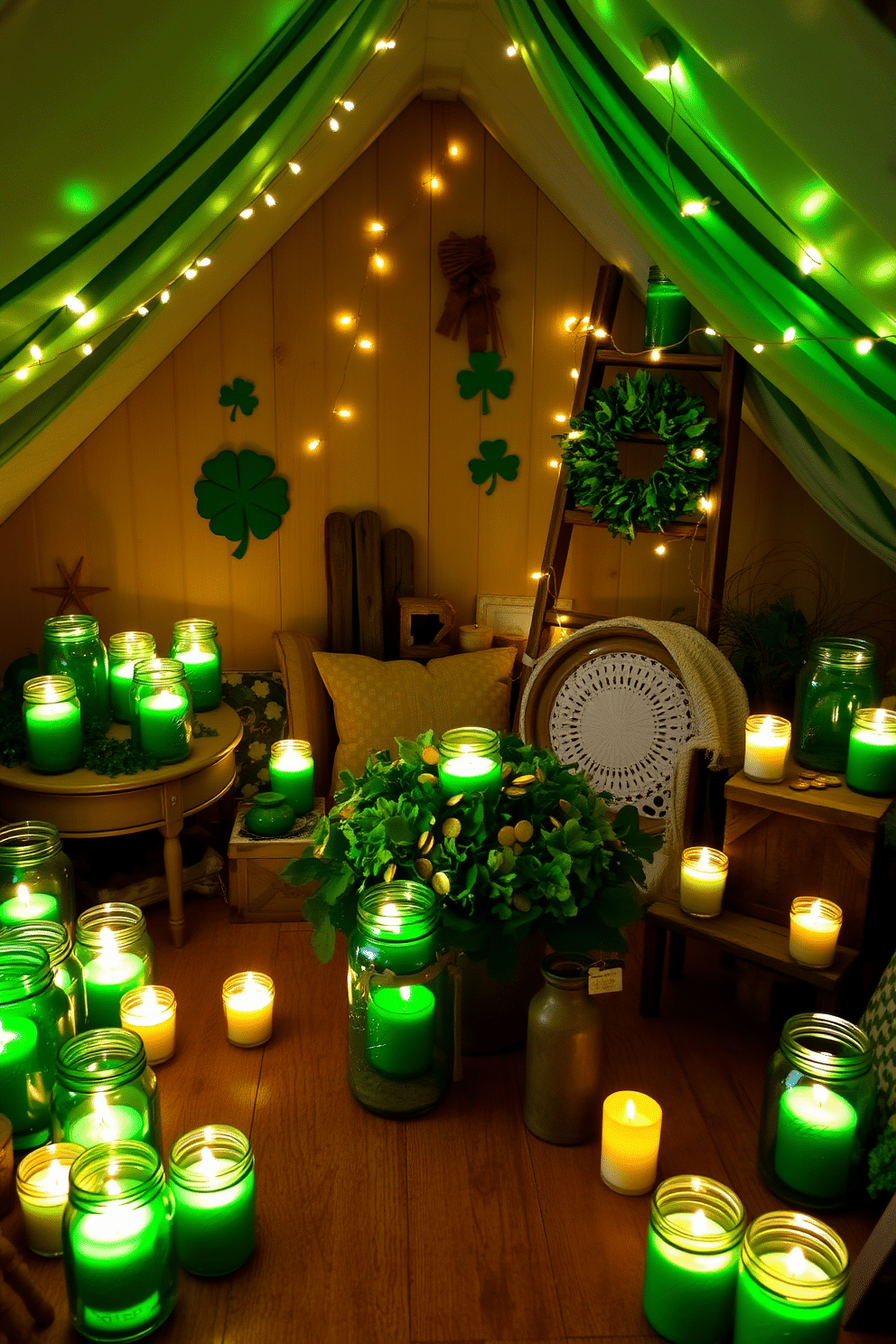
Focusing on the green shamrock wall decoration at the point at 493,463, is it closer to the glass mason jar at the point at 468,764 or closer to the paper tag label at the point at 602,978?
the glass mason jar at the point at 468,764

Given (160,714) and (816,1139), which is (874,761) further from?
(160,714)

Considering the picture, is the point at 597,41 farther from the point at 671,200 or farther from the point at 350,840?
the point at 350,840

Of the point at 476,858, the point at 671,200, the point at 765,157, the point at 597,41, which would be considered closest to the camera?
the point at 765,157

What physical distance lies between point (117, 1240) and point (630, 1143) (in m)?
0.76

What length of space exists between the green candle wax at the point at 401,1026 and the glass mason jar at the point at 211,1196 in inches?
13.3

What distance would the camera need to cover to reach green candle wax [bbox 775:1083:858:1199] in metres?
1.63

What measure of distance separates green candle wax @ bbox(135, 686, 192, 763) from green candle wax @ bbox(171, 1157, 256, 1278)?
1.01 metres

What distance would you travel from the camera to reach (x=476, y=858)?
184 centimetres

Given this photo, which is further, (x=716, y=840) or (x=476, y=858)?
(x=716, y=840)

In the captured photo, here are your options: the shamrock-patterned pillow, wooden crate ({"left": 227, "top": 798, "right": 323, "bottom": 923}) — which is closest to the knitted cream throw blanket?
wooden crate ({"left": 227, "top": 798, "right": 323, "bottom": 923})

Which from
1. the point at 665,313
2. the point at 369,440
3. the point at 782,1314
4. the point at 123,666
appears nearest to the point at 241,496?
the point at 369,440

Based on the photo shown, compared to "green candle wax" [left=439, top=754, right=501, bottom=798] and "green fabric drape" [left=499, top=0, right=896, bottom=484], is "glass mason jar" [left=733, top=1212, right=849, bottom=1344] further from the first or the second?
"green fabric drape" [left=499, top=0, right=896, bottom=484]

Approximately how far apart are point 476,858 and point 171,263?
1.08m

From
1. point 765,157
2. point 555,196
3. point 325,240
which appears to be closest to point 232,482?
point 325,240
